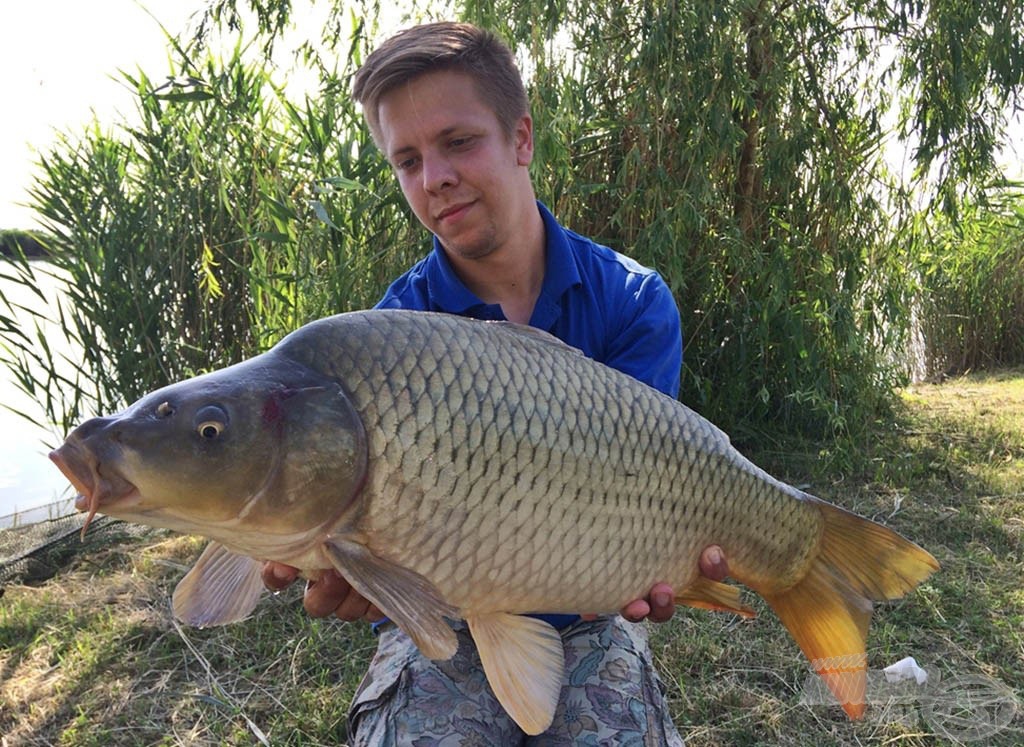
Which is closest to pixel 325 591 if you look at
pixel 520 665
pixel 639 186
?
pixel 520 665

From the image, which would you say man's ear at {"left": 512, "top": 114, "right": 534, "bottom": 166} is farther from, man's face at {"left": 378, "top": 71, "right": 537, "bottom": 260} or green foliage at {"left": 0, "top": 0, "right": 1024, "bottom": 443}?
green foliage at {"left": 0, "top": 0, "right": 1024, "bottom": 443}

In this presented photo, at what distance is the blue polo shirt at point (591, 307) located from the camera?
144cm

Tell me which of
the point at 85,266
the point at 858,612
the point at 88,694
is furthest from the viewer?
the point at 85,266

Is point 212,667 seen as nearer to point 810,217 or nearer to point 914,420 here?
point 810,217

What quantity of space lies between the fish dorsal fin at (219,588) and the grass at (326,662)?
73 centimetres

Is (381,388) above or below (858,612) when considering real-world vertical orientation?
above

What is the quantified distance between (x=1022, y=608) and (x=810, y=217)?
1.62 metres

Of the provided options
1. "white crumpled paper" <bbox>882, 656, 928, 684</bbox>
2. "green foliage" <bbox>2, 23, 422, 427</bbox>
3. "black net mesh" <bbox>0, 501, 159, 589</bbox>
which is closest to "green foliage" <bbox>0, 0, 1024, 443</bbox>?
"green foliage" <bbox>2, 23, 422, 427</bbox>

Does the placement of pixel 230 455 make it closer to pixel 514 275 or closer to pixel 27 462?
pixel 514 275

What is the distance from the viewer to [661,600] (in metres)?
1.14

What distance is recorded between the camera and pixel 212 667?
199 cm

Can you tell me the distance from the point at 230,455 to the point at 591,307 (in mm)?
757

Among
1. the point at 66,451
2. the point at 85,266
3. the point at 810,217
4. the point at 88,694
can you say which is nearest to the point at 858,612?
the point at 66,451

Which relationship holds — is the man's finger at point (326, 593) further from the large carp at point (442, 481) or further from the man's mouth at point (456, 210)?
the man's mouth at point (456, 210)
